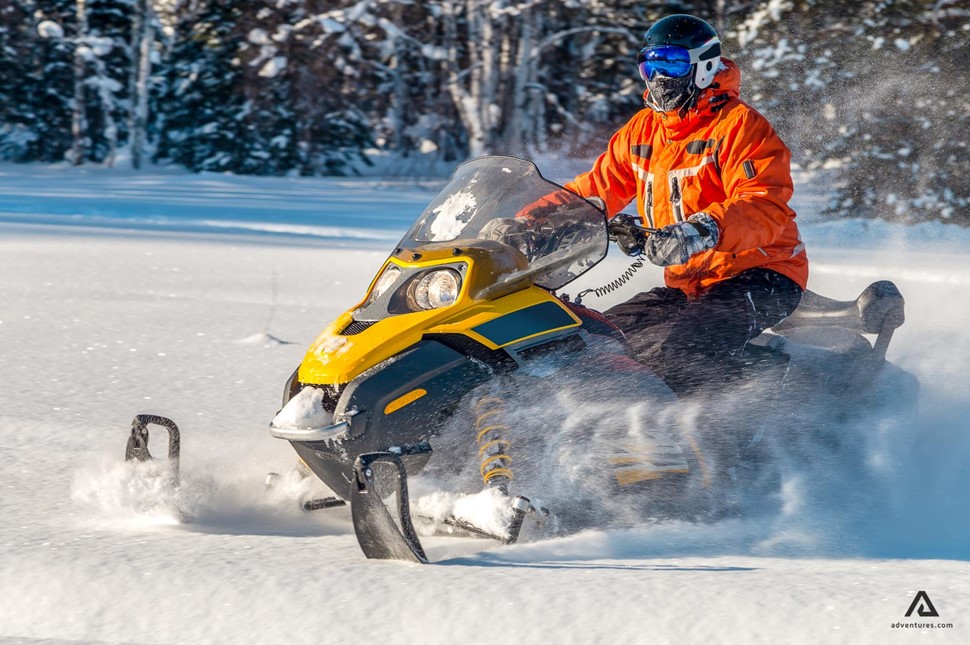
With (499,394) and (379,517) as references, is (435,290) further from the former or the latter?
(379,517)

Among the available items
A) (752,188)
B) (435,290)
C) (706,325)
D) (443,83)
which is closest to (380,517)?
(435,290)

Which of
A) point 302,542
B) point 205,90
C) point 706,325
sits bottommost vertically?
point 205,90

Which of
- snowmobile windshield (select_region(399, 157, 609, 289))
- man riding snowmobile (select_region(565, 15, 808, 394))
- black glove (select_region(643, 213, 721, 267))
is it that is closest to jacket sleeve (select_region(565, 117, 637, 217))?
man riding snowmobile (select_region(565, 15, 808, 394))

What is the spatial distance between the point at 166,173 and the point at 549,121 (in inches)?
283

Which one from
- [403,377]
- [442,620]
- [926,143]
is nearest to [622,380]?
[403,377]

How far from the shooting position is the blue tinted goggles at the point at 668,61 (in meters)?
3.96

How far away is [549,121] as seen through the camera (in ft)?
68.8

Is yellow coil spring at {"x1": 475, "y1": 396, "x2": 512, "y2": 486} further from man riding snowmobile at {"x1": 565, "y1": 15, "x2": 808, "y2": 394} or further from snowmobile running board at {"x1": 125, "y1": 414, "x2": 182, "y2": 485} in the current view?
snowmobile running board at {"x1": 125, "y1": 414, "x2": 182, "y2": 485}

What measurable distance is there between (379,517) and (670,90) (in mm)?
1825

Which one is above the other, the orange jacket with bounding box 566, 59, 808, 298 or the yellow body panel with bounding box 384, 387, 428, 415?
the orange jacket with bounding box 566, 59, 808, 298

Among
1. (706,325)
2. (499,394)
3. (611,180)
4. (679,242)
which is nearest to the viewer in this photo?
(499,394)

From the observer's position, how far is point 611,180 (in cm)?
457

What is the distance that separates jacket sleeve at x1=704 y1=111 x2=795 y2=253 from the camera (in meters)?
3.71

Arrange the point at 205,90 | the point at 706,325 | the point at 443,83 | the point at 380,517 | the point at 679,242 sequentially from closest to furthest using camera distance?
the point at 380,517, the point at 679,242, the point at 706,325, the point at 205,90, the point at 443,83
